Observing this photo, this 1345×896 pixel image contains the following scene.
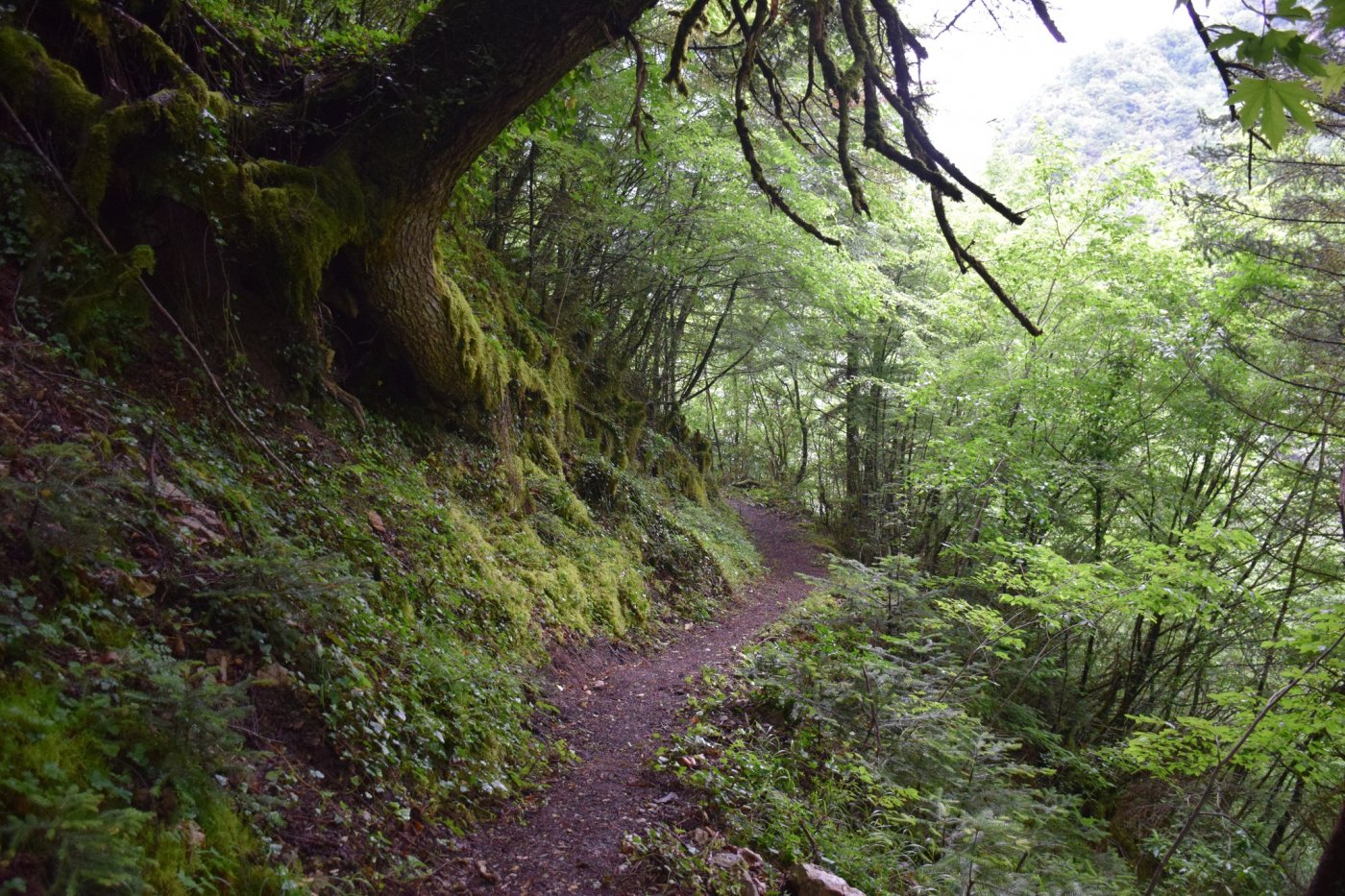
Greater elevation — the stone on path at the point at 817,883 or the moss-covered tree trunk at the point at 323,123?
the moss-covered tree trunk at the point at 323,123

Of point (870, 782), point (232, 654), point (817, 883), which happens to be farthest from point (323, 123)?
point (870, 782)

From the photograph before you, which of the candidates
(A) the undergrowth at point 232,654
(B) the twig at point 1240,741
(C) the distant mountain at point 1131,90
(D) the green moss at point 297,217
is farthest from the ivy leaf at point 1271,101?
(C) the distant mountain at point 1131,90

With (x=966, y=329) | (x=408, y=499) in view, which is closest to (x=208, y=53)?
(x=408, y=499)

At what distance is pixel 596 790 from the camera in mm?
4691

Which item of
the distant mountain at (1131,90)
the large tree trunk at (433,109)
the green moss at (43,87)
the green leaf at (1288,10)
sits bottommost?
the green moss at (43,87)

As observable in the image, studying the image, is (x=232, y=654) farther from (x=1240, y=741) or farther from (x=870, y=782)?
(x=870, y=782)

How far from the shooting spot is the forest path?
3613 millimetres

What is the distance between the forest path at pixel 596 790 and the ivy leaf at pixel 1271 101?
3.87 meters

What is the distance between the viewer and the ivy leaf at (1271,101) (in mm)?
1224

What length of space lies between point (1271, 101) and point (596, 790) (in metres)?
4.76

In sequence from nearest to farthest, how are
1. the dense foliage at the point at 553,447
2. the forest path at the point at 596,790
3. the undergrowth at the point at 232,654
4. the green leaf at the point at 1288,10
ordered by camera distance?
the green leaf at the point at 1288,10
the undergrowth at the point at 232,654
the dense foliage at the point at 553,447
the forest path at the point at 596,790

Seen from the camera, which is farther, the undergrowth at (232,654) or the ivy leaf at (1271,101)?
the undergrowth at (232,654)

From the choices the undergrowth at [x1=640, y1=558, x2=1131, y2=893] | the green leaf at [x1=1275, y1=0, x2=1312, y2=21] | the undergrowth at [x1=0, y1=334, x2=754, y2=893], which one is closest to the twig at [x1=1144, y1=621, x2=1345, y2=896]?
the undergrowth at [x1=640, y1=558, x2=1131, y2=893]

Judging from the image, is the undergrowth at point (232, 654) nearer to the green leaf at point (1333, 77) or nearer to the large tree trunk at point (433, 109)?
the large tree trunk at point (433, 109)
